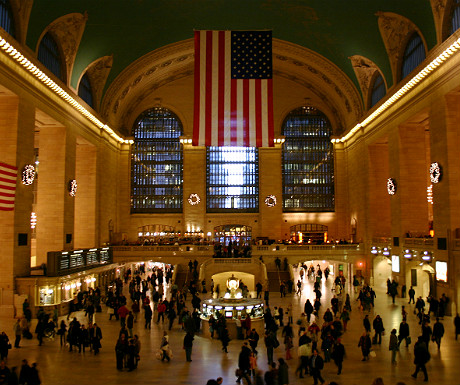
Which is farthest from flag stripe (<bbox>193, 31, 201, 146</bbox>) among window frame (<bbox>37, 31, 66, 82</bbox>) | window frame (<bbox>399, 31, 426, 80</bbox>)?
window frame (<bbox>399, 31, 426, 80</bbox>)

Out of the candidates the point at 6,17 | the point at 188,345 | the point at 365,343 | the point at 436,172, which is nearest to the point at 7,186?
the point at 6,17

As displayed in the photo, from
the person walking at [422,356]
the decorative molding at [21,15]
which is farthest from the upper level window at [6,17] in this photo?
the person walking at [422,356]

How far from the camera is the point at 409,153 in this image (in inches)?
1119

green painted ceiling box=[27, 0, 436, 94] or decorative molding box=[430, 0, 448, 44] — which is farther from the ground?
green painted ceiling box=[27, 0, 436, 94]

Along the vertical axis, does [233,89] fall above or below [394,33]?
below

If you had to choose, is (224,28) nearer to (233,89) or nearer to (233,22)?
(233,22)

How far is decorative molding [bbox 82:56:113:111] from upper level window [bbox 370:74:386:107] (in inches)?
762

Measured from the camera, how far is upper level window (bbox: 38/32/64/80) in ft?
83.5

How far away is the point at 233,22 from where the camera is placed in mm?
31516

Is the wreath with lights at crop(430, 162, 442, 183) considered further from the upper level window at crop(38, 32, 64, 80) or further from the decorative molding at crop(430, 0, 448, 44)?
the upper level window at crop(38, 32, 64, 80)

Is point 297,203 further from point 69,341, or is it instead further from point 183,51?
point 69,341

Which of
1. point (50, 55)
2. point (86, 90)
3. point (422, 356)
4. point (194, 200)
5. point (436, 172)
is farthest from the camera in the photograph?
point (194, 200)

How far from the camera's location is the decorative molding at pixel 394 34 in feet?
86.2

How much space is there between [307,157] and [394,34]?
17038mm
